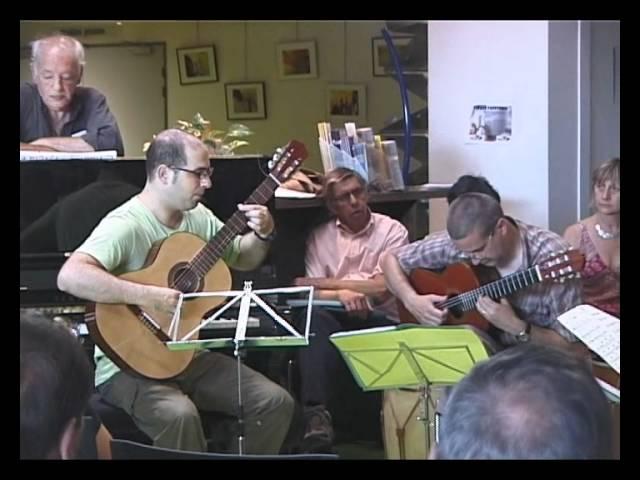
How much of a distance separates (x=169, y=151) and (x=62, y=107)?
0.26 metres

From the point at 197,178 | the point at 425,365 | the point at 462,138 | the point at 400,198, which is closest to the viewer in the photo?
the point at 425,365

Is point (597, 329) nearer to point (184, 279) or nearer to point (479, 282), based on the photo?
point (479, 282)

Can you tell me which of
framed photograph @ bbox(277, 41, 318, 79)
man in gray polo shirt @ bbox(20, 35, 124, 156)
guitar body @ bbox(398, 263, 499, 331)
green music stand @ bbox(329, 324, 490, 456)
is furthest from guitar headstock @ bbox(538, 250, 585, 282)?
framed photograph @ bbox(277, 41, 318, 79)

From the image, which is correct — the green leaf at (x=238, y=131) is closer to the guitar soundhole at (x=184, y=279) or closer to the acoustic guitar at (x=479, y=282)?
the guitar soundhole at (x=184, y=279)

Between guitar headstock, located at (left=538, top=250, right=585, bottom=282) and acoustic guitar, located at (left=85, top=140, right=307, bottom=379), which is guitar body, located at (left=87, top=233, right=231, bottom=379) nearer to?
acoustic guitar, located at (left=85, top=140, right=307, bottom=379)

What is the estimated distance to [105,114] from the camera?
2.46 m

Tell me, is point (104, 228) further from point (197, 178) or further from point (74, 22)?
point (74, 22)

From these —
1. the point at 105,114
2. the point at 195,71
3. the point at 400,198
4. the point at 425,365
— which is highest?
the point at 195,71

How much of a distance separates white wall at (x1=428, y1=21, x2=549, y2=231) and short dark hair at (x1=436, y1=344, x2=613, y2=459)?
5.31 feet

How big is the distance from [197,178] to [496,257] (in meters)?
0.69

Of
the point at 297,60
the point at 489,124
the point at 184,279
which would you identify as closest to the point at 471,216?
the point at 489,124

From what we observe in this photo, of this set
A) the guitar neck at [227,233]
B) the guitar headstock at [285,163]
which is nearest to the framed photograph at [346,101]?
the guitar headstock at [285,163]

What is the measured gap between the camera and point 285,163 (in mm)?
2371
